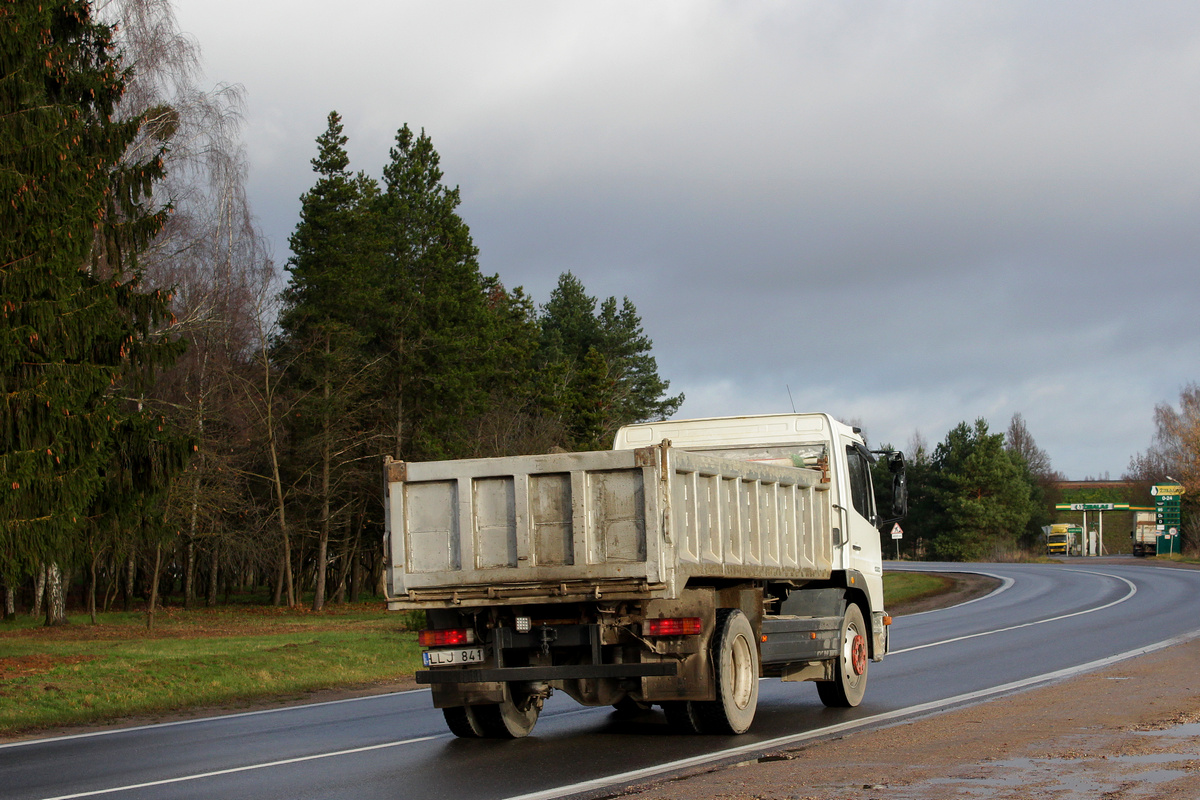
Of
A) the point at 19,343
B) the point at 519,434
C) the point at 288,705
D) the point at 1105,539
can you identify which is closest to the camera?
the point at 288,705

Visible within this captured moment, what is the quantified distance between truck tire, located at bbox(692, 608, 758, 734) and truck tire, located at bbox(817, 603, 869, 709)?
1.98 meters

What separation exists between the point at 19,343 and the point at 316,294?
31.4 metres

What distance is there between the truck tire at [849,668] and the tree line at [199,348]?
852 centimetres

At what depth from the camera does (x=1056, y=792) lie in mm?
7270

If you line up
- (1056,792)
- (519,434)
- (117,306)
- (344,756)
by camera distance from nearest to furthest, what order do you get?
1. (1056,792)
2. (344,756)
3. (117,306)
4. (519,434)

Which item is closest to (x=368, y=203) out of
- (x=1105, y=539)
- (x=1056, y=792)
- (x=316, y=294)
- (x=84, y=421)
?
(x=316, y=294)

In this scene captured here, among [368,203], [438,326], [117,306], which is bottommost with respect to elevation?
[117,306]

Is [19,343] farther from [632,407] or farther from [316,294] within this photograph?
[632,407]

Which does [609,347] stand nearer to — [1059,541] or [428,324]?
[428,324]

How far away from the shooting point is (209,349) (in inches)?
1555

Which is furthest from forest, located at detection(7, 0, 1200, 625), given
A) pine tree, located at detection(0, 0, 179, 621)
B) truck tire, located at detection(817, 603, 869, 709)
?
truck tire, located at detection(817, 603, 869, 709)

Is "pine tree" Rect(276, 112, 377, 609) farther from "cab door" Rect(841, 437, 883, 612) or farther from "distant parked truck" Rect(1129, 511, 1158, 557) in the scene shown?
"distant parked truck" Rect(1129, 511, 1158, 557)

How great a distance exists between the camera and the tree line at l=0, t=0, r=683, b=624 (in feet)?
57.8

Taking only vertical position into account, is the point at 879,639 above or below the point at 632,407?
below
